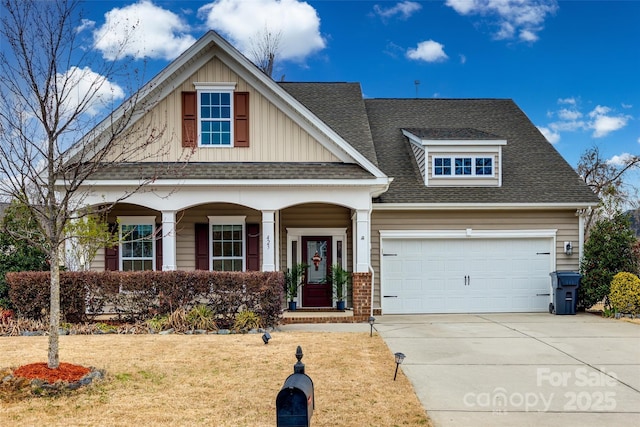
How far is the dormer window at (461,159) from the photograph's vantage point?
1421cm

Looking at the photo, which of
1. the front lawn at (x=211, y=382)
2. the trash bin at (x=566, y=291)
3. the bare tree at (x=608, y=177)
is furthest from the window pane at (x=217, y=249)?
the bare tree at (x=608, y=177)

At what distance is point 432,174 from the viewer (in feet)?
47.0

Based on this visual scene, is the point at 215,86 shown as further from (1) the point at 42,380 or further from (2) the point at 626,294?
(2) the point at 626,294

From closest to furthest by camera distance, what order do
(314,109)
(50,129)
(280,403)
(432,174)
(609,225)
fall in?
(280,403) < (50,129) < (609,225) < (432,174) < (314,109)

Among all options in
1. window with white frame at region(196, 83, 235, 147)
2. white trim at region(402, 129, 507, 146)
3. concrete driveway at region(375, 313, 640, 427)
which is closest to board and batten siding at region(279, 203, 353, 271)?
window with white frame at region(196, 83, 235, 147)

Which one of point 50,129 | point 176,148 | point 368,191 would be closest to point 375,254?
point 368,191

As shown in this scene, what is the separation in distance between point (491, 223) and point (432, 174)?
2.09 metres

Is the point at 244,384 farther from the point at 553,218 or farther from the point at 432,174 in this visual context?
the point at 553,218

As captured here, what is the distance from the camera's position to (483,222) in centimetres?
1394

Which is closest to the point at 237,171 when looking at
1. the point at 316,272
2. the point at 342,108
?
the point at 316,272

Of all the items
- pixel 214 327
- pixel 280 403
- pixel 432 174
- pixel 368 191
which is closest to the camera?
pixel 280 403

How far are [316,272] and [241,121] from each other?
465 centimetres

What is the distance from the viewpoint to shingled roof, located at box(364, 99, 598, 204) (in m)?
13.8

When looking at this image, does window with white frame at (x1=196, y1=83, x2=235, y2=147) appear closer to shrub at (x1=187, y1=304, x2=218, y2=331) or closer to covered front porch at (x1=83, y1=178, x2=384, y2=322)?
covered front porch at (x1=83, y1=178, x2=384, y2=322)
